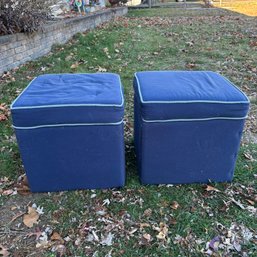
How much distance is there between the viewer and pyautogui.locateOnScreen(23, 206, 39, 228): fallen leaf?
2.03 meters

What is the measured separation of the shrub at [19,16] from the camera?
15.3ft

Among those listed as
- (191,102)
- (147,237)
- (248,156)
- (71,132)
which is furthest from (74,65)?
(147,237)

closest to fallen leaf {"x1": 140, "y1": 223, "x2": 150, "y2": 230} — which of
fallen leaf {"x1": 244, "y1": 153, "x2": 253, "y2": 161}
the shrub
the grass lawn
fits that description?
the grass lawn

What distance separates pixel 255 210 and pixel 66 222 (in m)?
1.36

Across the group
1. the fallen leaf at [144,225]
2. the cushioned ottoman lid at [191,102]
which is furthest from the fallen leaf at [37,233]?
the cushioned ottoman lid at [191,102]

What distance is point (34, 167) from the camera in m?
2.13

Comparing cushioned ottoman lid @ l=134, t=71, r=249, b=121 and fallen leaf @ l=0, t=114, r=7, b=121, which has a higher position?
cushioned ottoman lid @ l=134, t=71, r=249, b=121

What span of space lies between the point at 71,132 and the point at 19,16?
365 centimetres

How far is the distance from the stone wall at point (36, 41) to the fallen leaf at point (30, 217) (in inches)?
118

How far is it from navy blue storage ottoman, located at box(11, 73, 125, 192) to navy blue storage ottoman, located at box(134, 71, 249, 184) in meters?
0.20

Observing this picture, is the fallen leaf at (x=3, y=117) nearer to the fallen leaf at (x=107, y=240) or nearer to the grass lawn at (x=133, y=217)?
the grass lawn at (x=133, y=217)

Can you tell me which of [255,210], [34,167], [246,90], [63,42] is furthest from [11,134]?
[63,42]

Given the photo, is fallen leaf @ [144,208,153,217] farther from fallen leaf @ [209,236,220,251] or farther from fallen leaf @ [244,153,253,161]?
fallen leaf @ [244,153,253,161]

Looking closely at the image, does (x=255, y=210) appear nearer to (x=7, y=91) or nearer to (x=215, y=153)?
(x=215, y=153)
